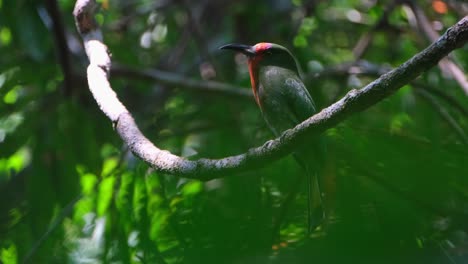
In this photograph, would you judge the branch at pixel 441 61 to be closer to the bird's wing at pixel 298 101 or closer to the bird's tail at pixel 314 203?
the bird's wing at pixel 298 101

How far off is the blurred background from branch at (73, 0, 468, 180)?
97mm

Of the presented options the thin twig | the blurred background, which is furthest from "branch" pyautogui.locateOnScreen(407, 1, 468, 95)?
the thin twig

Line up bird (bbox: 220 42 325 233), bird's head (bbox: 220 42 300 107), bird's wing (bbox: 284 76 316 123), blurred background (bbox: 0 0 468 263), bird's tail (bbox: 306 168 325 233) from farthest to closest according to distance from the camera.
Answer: bird's head (bbox: 220 42 300 107) → bird's wing (bbox: 284 76 316 123) → bird (bbox: 220 42 325 233) → bird's tail (bbox: 306 168 325 233) → blurred background (bbox: 0 0 468 263)

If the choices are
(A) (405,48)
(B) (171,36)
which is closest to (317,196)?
(A) (405,48)

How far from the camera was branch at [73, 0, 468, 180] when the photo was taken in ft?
5.68

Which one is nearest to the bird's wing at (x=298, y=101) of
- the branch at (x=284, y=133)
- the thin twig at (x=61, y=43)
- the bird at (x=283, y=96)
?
the bird at (x=283, y=96)

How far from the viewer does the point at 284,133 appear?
2.06 metres

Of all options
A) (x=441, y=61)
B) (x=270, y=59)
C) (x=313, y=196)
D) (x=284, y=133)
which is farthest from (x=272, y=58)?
(x=284, y=133)

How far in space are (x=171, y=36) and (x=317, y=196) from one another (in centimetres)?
385

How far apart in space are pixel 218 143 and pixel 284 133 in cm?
216

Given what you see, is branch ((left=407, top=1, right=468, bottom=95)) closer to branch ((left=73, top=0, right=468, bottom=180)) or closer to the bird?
the bird

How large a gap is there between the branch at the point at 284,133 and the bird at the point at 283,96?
0.67m

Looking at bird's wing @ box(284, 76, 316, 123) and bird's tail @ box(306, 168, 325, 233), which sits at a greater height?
bird's wing @ box(284, 76, 316, 123)

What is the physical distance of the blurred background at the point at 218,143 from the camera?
157cm
